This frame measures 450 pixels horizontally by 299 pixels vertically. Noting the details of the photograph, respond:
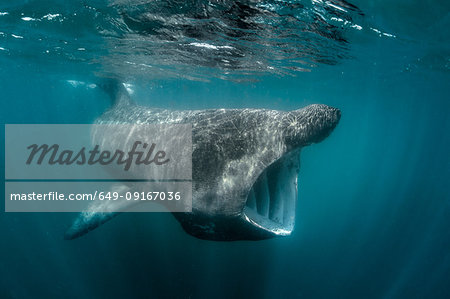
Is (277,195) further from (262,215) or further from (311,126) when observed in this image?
(311,126)

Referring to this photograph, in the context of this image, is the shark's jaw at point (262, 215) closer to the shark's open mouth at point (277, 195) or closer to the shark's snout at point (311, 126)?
the shark's open mouth at point (277, 195)

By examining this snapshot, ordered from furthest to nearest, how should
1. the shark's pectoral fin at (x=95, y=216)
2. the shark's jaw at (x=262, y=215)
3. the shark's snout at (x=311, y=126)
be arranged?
the shark's pectoral fin at (x=95, y=216)
the shark's snout at (x=311, y=126)
the shark's jaw at (x=262, y=215)

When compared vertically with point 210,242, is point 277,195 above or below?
above

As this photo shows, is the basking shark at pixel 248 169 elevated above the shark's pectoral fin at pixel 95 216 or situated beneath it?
elevated above

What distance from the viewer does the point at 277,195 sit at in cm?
412

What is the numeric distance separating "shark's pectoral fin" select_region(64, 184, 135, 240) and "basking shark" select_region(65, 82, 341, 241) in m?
1.31

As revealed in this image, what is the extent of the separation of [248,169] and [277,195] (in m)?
1.01

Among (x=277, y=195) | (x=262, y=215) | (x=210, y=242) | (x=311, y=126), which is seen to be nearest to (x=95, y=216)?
(x=262, y=215)

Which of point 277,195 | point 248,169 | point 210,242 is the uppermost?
point 248,169

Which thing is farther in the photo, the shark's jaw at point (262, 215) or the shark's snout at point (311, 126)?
the shark's snout at point (311, 126)

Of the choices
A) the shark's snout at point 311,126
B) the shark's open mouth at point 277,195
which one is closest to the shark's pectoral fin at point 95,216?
the shark's open mouth at point 277,195

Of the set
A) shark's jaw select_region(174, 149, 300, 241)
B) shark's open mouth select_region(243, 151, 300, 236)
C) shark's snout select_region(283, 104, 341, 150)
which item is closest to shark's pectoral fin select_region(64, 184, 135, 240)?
shark's jaw select_region(174, 149, 300, 241)

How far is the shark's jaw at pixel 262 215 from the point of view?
10.7ft

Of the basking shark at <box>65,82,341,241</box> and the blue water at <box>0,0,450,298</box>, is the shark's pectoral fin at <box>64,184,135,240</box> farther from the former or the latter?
the blue water at <box>0,0,450,298</box>
